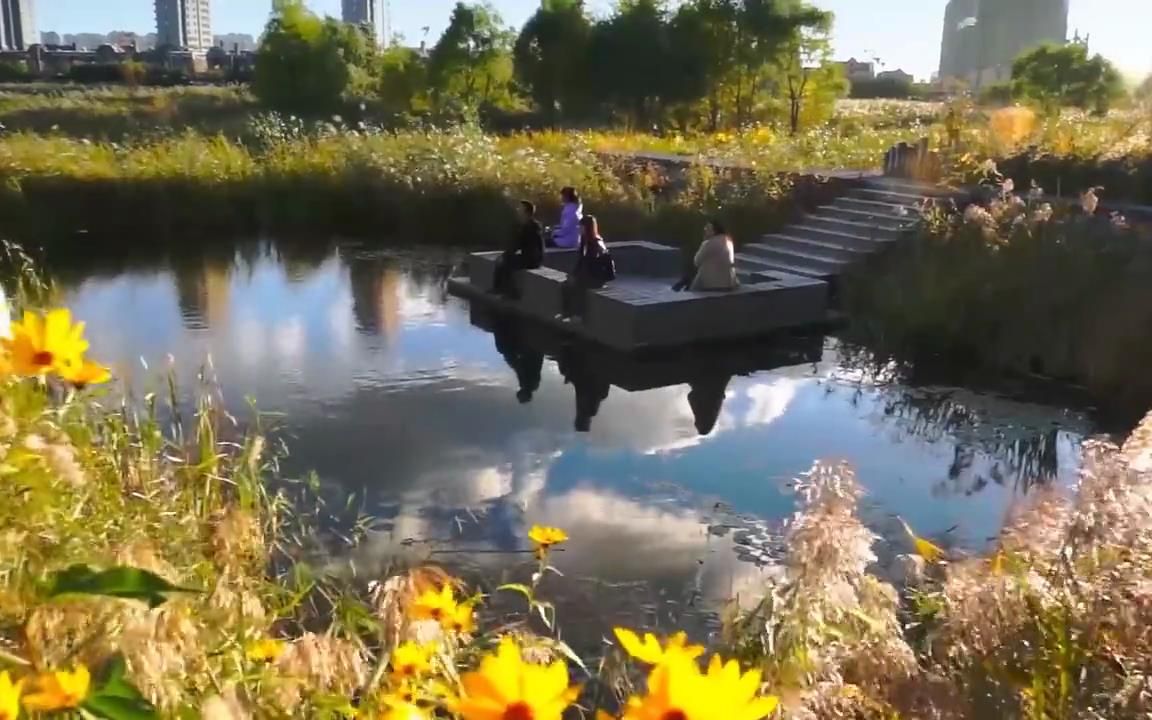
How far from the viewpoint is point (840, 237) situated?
37.1 feet

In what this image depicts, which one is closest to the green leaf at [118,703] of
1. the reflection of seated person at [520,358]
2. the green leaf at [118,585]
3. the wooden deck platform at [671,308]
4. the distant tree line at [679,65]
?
the green leaf at [118,585]

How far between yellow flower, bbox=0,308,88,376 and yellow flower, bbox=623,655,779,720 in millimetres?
1105

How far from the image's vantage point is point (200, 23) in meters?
200

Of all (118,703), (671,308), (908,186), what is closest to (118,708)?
(118,703)

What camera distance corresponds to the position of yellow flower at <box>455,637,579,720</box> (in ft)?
3.70

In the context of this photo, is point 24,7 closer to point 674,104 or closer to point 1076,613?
point 674,104

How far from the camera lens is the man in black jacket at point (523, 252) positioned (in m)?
9.98

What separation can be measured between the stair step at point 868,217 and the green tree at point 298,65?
29224 millimetres

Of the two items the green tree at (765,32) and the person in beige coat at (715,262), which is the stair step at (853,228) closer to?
the person in beige coat at (715,262)

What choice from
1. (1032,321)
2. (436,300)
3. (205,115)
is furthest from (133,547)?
(205,115)

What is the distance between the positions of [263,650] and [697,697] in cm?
110

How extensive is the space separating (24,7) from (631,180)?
136283 mm

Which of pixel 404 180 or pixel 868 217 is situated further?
pixel 404 180

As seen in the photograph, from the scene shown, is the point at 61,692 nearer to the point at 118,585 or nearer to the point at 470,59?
the point at 118,585
